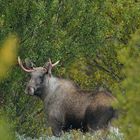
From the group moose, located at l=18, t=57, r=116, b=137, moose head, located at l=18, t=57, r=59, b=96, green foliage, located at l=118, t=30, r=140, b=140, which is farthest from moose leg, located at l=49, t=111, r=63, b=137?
green foliage, located at l=118, t=30, r=140, b=140

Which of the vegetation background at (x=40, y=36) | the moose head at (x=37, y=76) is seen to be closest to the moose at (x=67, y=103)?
the moose head at (x=37, y=76)

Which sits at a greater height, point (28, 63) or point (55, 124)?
point (28, 63)

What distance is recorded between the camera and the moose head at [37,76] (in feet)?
62.3

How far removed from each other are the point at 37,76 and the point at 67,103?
102 cm

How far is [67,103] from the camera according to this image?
19125mm

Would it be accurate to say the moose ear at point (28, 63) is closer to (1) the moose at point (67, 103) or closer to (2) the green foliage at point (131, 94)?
(1) the moose at point (67, 103)

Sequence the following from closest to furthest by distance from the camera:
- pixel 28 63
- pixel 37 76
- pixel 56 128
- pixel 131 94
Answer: pixel 131 94 → pixel 28 63 → pixel 56 128 → pixel 37 76

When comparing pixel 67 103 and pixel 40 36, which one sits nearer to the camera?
pixel 67 103

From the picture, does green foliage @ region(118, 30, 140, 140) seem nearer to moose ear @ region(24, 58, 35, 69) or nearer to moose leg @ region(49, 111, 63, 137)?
moose ear @ region(24, 58, 35, 69)

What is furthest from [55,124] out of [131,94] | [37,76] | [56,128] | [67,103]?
[131,94]

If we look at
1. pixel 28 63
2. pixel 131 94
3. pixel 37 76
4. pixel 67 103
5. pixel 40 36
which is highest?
→ pixel 131 94

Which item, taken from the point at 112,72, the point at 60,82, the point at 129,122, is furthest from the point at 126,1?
the point at 129,122

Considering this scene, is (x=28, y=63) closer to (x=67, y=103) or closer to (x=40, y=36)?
(x=40, y=36)

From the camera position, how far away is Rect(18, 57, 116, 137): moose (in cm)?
1814
